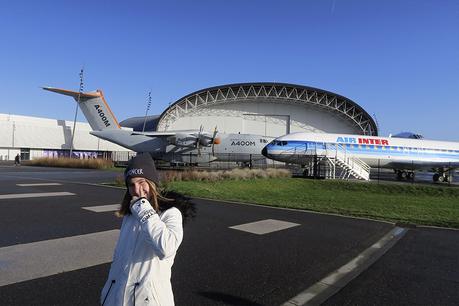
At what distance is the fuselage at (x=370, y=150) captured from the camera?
30500 mm

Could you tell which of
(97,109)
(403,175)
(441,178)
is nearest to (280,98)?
(97,109)

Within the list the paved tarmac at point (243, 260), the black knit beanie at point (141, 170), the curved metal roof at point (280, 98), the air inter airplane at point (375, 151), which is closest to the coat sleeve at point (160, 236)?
the black knit beanie at point (141, 170)

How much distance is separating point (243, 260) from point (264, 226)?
3139 mm

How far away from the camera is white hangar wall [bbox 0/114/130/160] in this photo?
5716 centimetres

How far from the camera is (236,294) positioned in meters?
4.73

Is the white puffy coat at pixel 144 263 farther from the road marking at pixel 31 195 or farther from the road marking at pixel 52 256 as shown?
the road marking at pixel 31 195

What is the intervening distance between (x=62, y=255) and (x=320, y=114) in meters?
65.2

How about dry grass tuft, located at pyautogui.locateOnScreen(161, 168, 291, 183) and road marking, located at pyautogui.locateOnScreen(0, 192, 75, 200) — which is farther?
dry grass tuft, located at pyautogui.locateOnScreen(161, 168, 291, 183)

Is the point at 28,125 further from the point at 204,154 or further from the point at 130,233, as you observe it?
the point at 130,233

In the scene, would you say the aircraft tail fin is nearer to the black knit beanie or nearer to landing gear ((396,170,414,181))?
landing gear ((396,170,414,181))

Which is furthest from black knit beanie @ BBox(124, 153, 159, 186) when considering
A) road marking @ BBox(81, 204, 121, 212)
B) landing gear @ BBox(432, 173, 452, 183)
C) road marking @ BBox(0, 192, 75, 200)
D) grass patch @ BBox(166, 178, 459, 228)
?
landing gear @ BBox(432, 173, 452, 183)

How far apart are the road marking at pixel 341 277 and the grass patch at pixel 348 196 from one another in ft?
12.9

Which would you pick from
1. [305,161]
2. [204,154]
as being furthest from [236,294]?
[204,154]

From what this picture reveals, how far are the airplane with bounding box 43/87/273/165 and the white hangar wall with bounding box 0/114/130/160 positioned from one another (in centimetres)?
1589
